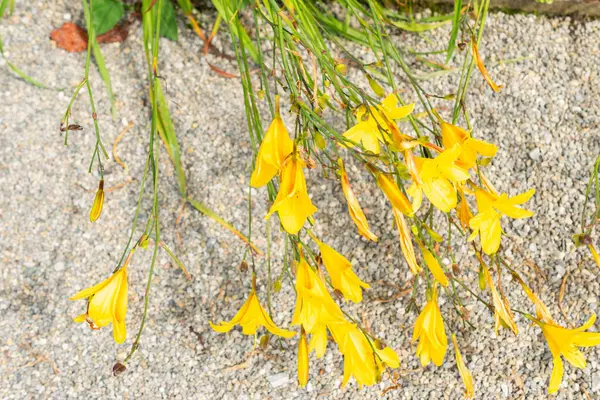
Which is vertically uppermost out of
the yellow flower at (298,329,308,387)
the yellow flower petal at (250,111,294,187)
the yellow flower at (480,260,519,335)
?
the yellow flower at (480,260,519,335)

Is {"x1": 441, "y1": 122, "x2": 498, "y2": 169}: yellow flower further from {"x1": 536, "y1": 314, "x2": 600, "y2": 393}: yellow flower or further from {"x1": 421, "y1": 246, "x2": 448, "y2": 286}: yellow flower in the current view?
{"x1": 536, "y1": 314, "x2": 600, "y2": 393}: yellow flower

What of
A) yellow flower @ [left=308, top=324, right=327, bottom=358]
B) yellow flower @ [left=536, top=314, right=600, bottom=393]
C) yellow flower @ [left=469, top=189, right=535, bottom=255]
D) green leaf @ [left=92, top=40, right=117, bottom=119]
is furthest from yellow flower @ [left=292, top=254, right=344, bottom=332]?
green leaf @ [left=92, top=40, right=117, bottom=119]

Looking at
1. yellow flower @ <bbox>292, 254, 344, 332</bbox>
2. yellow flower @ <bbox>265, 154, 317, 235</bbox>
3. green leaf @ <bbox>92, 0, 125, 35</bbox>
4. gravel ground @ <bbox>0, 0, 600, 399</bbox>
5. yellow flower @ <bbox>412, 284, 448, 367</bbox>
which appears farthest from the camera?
green leaf @ <bbox>92, 0, 125, 35</bbox>

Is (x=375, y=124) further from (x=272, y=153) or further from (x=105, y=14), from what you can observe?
(x=105, y=14)

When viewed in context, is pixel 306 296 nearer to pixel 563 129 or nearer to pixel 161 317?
pixel 161 317

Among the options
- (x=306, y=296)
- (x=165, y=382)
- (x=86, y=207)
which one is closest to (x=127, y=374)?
(x=165, y=382)

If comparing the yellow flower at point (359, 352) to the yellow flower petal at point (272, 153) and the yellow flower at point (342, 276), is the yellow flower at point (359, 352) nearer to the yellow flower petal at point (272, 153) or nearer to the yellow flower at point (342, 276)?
the yellow flower at point (342, 276)
